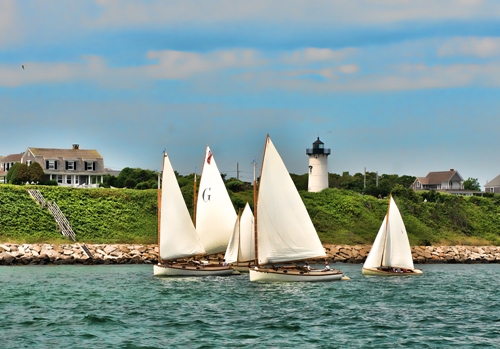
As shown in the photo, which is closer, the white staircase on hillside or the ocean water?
the ocean water

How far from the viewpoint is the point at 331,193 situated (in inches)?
4067

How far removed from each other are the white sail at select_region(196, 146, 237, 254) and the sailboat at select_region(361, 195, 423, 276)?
1038 centimetres

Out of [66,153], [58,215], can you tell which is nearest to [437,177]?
[66,153]

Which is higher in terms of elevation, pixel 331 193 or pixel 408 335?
pixel 331 193

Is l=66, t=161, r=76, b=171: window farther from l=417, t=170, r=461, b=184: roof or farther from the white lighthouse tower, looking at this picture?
l=417, t=170, r=461, b=184: roof

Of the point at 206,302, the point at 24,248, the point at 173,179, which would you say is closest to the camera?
the point at 206,302

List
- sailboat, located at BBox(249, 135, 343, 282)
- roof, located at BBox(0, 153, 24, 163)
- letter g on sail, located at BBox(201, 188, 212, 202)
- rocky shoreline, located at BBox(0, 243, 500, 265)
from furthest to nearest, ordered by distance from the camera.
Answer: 1. roof, located at BBox(0, 153, 24, 163)
2. rocky shoreline, located at BBox(0, 243, 500, 265)
3. letter g on sail, located at BBox(201, 188, 212, 202)
4. sailboat, located at BBox(249, 135, 343, 282)

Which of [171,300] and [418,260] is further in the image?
[418,260]

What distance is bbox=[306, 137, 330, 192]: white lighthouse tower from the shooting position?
108812mm

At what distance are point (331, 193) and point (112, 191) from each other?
28224 millimetres

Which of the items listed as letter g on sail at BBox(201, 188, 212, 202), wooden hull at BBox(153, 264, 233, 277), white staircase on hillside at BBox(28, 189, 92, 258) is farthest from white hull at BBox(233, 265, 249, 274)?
white staircase on hillside at BBox(28, 189, 92, 258)

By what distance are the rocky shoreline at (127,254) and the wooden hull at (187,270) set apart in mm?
7644

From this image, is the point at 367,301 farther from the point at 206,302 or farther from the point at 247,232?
the point at 247,232

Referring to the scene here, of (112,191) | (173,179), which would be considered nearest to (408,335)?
Answer: (173,179)
